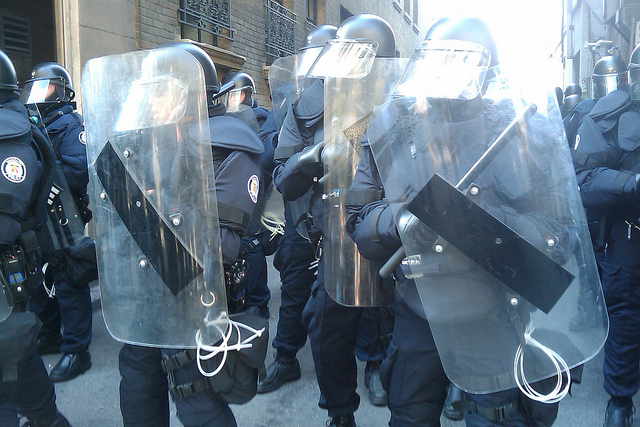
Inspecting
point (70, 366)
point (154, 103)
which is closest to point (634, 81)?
point (154, 103)

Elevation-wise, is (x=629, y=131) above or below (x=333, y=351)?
above

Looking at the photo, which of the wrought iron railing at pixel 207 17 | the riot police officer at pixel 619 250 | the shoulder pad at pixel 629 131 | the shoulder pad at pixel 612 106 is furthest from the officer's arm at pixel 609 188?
the wrought iron railing at pixel 207 17

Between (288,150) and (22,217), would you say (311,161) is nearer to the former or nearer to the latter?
(288,150)

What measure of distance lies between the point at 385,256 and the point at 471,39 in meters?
0.83

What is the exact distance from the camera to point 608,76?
13.3 ft

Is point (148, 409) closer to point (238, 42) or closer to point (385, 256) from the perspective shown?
point (385, 256)

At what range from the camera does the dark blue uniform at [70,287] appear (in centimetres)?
359

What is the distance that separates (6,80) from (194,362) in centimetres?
191

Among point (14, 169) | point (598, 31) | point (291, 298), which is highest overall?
point (598, 31)

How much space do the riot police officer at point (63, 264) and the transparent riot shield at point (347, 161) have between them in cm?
204

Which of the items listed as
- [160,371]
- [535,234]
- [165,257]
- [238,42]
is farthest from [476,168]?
[238,42]

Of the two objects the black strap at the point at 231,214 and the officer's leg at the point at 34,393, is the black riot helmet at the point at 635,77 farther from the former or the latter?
the officer's leg at the point at 34,393

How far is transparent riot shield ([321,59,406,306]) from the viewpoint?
93.6 inches

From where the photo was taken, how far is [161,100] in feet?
6.07
